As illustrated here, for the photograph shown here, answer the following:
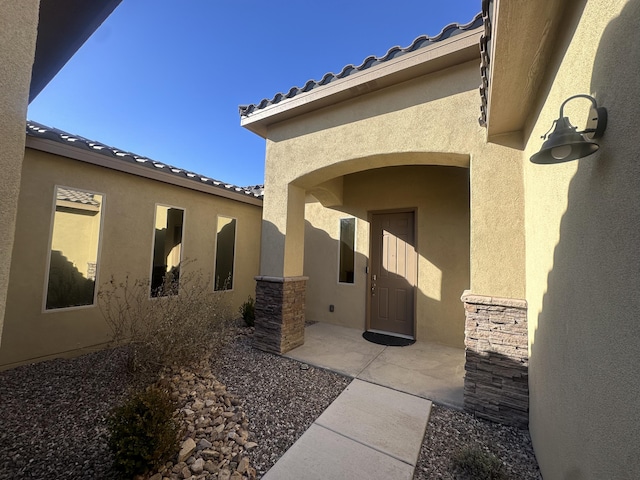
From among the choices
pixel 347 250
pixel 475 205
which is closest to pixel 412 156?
pixel 475 205

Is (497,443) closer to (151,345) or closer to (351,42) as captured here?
(151,345)

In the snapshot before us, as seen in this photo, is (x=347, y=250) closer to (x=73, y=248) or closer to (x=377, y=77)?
(x=377, y=77)

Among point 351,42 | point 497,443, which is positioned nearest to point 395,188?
point 351,42

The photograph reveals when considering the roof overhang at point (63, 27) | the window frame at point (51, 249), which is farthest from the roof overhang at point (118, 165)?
the roof overhang at point (63, 27)

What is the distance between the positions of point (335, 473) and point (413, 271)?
423cm

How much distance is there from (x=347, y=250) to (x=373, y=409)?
3.99 meters

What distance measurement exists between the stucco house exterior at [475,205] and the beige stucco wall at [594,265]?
0.04 ft

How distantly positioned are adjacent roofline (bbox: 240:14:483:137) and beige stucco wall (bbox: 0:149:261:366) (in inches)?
104

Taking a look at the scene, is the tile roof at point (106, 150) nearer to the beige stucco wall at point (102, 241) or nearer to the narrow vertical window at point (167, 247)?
the beige stucco wall at point (102, 241)

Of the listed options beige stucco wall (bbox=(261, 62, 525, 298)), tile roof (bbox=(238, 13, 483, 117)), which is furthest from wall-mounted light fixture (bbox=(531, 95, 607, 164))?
tile roof (bbox=(238, 13, 483, 117))

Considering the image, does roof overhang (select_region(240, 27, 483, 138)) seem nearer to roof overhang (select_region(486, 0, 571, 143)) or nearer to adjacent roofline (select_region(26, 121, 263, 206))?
roof overhang (select_region(486, 0, 571, 143))

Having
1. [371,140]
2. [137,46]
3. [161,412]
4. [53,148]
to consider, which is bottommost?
[161,412]

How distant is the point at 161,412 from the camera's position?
2.15 m

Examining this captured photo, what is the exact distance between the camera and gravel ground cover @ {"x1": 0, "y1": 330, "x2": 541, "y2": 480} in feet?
7.32
